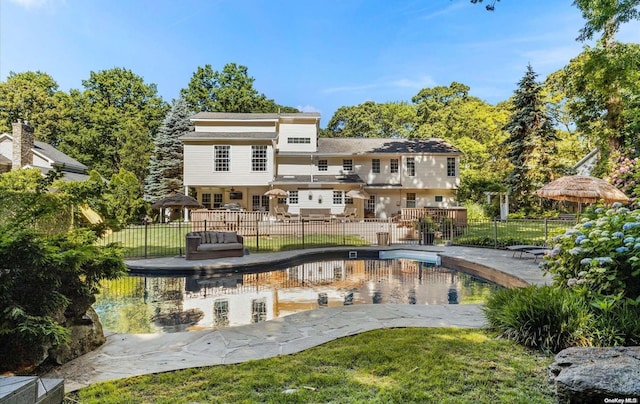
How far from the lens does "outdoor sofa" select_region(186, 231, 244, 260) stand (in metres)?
11.4

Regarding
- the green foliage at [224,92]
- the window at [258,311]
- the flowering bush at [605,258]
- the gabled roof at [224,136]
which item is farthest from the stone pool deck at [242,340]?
the green foliage at [224,92]

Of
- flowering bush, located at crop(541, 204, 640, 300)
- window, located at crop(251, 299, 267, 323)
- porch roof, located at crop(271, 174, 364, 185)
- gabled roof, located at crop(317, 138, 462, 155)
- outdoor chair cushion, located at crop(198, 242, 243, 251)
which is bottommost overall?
window, located at crop(251, 299, 267, 323)

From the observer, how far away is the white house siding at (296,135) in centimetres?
2866

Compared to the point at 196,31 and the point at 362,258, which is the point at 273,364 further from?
the point at 196,31

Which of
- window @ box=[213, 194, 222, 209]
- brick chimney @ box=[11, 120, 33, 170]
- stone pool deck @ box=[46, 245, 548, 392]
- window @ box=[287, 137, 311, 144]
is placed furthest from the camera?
window @ box=[287, 137, 311, 144]

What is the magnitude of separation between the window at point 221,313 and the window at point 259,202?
20.4 metres

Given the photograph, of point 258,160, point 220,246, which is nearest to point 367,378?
point 220,246

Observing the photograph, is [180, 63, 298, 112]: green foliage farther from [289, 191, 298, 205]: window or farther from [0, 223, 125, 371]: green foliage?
[0, 223, 125, 371]: green foliage

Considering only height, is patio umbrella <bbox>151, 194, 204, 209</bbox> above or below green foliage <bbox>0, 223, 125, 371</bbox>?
above

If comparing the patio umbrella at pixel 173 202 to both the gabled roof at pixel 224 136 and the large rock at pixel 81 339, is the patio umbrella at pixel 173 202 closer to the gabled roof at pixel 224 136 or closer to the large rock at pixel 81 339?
the large rock at pixel 81 339

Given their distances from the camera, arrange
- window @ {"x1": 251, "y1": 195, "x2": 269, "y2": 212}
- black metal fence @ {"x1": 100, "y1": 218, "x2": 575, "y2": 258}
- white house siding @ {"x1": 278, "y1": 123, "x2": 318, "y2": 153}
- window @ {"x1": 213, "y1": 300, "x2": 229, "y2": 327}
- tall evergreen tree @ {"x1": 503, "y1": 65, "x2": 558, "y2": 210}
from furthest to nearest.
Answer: white house siding @ {"x1": 278, "y1": 123, "x2": 318, "y2": 153} → window @ {"x1": 251, "y1": 195, "x2": 269, "y2": 212} → tall evergreen tree @ {"x1": 503, "y1": 65, "x2": 558, "y2": 210} → black metal fence @ {"x1": 100, "y1": 218, "x2": 575, "y2": 258} → window @ {"x1": 213, "y1": 300, "x2": 229, "y2": 327}

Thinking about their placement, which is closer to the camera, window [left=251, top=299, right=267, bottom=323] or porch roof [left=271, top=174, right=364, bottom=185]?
window [left=251, top=299, right=267, bottom=323]

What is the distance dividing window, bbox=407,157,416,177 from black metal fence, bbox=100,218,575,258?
354 inches


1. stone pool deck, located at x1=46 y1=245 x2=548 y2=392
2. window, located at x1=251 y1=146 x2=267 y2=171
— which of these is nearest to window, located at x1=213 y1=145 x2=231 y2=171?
window, located at x1=251 y1=146 x2=267 y2=171
